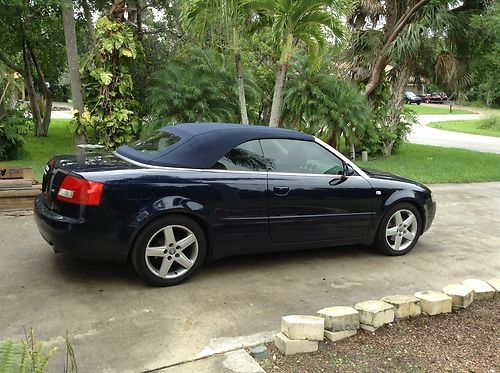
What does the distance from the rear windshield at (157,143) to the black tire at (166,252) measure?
799mm

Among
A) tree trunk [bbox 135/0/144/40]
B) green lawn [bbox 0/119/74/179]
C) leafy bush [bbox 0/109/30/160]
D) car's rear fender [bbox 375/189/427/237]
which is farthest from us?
tree trunk [bbox 135/0/144/40]

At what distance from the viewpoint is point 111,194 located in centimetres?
426

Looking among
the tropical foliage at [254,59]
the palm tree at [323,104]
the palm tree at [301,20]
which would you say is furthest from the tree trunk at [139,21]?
the palm tree at [301,20]

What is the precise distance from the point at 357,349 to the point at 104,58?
854cm

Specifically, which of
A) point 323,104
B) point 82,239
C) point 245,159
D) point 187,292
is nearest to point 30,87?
point 323,104

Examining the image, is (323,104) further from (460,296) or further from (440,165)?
(460,296)

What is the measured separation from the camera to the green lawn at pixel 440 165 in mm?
11672

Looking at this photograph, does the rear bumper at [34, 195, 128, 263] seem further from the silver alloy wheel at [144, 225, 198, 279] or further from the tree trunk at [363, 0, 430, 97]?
the tree trunk at [363, 0, 430, 97]

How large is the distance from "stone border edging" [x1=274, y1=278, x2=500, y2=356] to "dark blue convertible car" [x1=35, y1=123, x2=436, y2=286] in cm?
137

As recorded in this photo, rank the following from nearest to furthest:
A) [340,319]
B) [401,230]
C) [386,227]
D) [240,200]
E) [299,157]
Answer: [340,319] < [240,200] < [299,157] < [386,227] < [401,230]

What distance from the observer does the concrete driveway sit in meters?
3.57

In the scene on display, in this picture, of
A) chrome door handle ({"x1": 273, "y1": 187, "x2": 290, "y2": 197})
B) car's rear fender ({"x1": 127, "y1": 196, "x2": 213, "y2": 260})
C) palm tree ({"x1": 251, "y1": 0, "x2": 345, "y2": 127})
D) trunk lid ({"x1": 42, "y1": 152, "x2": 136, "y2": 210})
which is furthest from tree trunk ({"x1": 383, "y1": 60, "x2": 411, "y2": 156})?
trunk lid ({"x1": 42, "y1": 152, "x2": 136, "y2": 210})

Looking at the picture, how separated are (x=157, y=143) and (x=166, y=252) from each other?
119 centimetres

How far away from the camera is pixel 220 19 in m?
8.38
